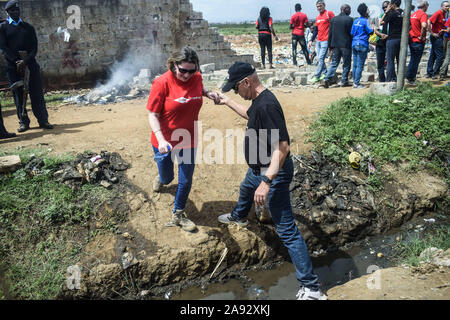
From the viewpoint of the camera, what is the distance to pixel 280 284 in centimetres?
384

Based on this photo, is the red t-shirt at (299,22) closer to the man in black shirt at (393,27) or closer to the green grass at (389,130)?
the man in black shirt at (393,27)

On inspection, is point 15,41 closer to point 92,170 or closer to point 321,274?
point 92,170

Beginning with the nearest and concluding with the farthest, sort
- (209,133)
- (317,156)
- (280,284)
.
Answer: (280,284) → (317,156) → (209,133)

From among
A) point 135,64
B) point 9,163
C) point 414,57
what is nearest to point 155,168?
point 9,163

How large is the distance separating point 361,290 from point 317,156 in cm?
238

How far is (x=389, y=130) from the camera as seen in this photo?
18.6 feet

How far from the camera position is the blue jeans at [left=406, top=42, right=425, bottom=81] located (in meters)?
7.80

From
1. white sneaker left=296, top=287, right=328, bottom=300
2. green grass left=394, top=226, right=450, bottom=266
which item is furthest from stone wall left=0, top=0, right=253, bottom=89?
white sneaker left=296, top=287, right=328, bottom=300

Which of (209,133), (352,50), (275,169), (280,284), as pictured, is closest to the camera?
(275,169)

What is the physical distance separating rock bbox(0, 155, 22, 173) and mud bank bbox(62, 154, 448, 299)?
4.35 ft

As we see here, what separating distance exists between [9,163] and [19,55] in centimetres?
246

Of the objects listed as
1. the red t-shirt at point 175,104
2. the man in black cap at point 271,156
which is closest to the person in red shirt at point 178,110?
the red t-shirt at point 175,104
